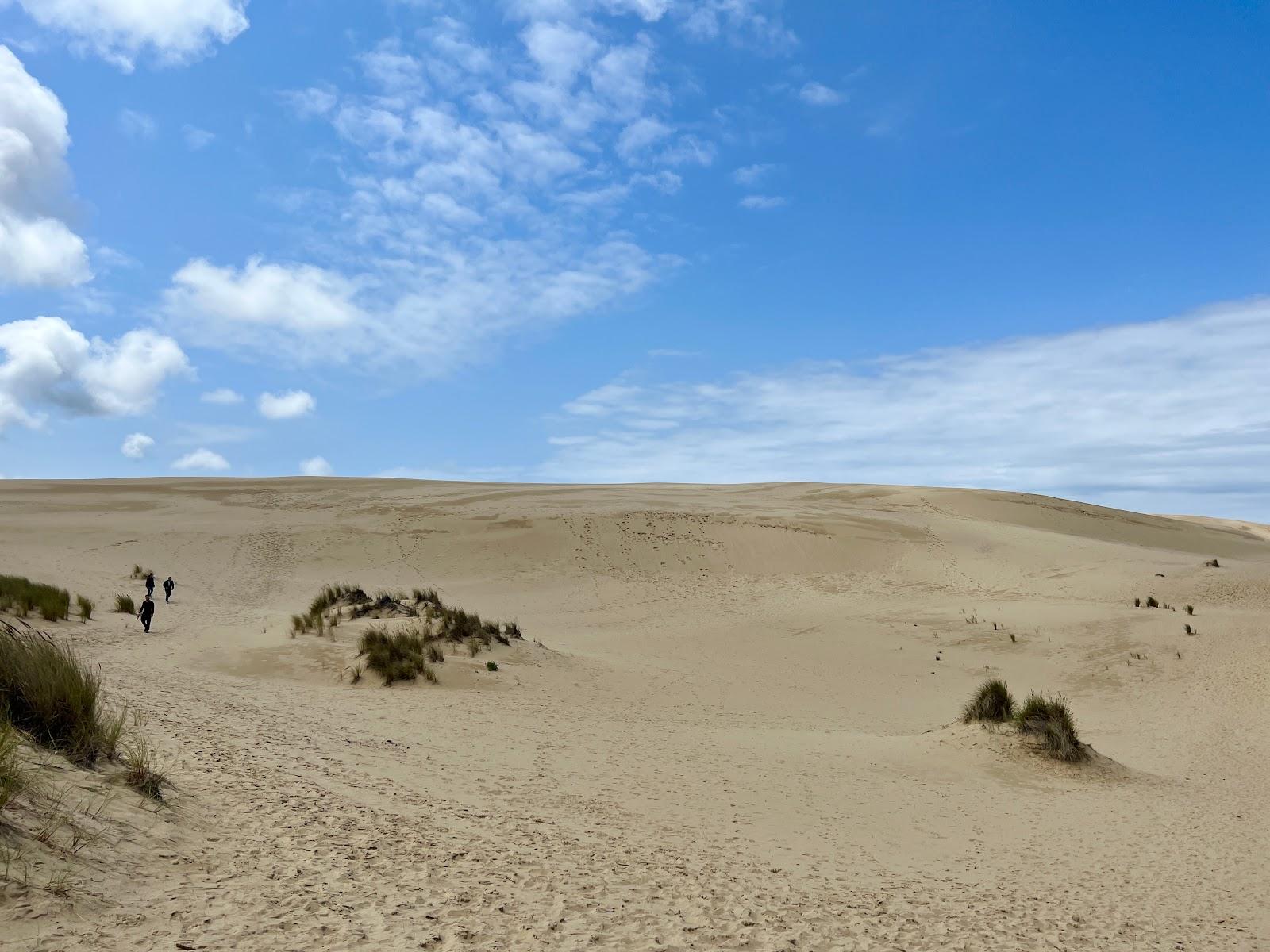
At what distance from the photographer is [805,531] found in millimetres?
35562

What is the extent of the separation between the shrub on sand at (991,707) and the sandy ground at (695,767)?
395 mm

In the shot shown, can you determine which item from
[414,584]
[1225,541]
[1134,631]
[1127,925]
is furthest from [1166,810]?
[1225,541]

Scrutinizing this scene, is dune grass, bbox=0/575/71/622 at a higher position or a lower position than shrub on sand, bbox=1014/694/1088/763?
higher

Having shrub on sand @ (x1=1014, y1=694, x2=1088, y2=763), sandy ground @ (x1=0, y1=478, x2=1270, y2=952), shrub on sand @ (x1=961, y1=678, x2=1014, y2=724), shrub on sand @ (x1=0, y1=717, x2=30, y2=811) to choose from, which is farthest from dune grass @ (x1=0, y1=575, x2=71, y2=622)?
shrub on sand @ (x1=1014, y1=694, x2=1088, y2=763)

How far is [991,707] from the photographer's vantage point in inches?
510

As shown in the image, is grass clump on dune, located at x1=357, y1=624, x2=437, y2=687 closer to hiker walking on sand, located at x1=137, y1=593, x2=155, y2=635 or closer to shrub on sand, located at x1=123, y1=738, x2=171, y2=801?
hiker walking on sand, located at x1=137, y1=593, x2=155, y2=635

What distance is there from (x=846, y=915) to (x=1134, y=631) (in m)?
18.0

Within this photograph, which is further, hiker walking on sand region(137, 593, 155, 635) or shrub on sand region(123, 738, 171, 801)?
hiker walking on sand region(137, 593, 155, 635)

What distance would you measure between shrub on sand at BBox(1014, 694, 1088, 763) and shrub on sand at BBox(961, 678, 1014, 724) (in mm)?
310

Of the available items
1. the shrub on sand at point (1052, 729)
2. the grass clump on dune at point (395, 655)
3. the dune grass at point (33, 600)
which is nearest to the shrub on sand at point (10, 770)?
the grass clump on dune at point (395, 655)

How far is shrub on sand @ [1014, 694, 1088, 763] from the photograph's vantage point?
38.2 feet

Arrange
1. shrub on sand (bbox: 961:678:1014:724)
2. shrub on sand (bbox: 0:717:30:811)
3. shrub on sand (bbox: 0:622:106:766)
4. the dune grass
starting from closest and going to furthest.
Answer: shrub on sand (bbox: 0:717:30:811), shrub on sand (bbox: 0:622:106:766), shrub on sand (bbox: 961:678:1014:724), the dune grass

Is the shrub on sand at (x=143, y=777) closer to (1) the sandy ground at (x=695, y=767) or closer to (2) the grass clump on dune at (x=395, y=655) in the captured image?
(1) the sandy ground at (x=695, y=767)

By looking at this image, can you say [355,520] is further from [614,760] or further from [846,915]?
[846,915]
